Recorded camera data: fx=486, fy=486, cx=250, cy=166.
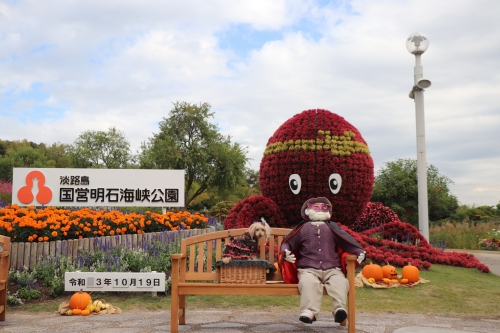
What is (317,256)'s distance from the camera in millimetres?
4352

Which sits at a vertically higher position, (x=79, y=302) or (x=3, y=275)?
(x=3, y=275)

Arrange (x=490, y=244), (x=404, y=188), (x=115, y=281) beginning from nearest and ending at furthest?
(x=115, y=281) → (x=490, y=244) → (x=404, y=188)

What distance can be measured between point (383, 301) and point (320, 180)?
2.95 meters

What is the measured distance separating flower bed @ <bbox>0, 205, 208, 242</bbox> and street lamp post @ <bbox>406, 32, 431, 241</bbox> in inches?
200

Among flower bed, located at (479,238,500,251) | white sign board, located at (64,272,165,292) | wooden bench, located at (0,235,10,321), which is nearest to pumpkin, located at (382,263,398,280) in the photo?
white sign board, located at (64,272,165,292)

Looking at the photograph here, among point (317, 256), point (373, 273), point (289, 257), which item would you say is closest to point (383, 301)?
point (373, 273)

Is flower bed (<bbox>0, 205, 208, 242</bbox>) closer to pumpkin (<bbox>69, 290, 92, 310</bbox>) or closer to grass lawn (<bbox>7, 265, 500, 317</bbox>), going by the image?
grass lawn (<bbox>7, 265, 500, 317</bbox>)

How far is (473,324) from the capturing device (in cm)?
477

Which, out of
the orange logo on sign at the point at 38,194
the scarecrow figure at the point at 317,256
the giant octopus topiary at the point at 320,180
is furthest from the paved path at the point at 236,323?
the orange logo on sign at the point at 38,194

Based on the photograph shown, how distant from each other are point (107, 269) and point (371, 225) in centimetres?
659

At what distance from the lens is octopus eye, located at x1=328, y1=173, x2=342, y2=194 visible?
8.31 metres

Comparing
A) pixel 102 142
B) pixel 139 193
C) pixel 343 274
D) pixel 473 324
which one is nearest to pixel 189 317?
pixel 343 274

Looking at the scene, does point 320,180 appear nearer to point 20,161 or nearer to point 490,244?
point 490,244

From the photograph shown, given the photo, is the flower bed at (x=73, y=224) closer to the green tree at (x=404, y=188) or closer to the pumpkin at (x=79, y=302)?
the pumpkin at (x=79, y=302)
